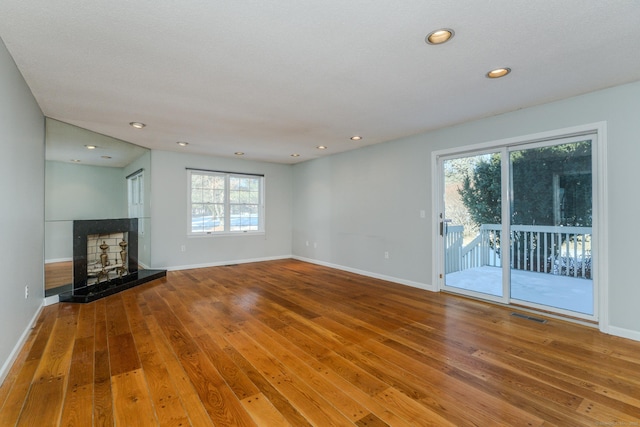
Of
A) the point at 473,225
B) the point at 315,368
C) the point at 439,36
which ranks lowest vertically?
the point at 315,368

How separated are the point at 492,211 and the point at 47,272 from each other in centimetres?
584

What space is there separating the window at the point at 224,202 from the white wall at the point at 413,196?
1023 millimetres

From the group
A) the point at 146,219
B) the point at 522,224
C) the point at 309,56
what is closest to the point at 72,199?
the point at 146,219

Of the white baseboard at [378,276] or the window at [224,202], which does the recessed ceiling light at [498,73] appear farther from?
the window at [224,202]

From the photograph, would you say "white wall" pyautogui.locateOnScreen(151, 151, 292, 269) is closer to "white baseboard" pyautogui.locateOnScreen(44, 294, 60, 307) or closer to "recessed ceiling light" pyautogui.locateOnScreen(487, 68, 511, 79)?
"white baseboard" pyautogui.locateOnScreen(44, 294, 60, 307)

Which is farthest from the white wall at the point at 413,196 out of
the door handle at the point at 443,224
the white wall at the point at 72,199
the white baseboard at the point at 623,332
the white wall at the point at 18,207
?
the white wall at the point at 18,207

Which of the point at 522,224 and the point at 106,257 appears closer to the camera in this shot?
the point at 522,224

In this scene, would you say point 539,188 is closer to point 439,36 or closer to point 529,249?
point 529,249

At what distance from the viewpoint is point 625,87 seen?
2762 mm

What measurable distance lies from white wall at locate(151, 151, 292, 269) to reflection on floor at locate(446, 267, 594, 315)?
4.42m

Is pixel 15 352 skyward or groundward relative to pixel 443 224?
groundward

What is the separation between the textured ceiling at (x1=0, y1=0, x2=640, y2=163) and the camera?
176 centimetres

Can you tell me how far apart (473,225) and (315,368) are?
9.99ft

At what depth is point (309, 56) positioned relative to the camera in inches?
89.0
